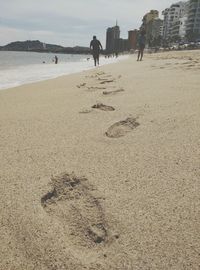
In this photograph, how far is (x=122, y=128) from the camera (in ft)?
6.62

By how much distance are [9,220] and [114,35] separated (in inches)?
4949

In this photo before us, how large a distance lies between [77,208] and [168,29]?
106 m

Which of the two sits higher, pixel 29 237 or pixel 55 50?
pixel 29 237

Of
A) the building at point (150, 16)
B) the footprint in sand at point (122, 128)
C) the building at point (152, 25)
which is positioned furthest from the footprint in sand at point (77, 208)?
the building at point (150, 16)

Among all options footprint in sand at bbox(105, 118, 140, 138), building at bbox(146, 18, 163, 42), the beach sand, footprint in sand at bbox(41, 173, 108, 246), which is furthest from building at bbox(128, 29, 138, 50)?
footprint in sand at bbox(41, 173, 108, 246)

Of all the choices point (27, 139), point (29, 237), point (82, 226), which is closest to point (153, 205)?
point (82, 226)

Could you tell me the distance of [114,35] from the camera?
120188mm

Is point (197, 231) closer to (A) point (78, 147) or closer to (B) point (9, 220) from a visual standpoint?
(B) point (9, 220)

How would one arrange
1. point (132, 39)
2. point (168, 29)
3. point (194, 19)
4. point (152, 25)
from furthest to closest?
1. point (132, 39)
2. point (152, 25)
3. point (168, 29)
4. point (194, 19)

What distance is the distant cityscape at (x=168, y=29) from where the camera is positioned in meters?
73.2

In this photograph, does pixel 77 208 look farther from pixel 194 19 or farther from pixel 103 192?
pixel 194 19

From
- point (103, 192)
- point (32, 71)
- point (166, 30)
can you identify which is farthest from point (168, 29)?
point (103, 192)

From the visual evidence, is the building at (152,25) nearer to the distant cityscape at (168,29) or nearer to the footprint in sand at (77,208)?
the distant cityscape at (168,29)

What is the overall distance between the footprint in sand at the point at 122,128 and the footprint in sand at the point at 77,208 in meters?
0.59
